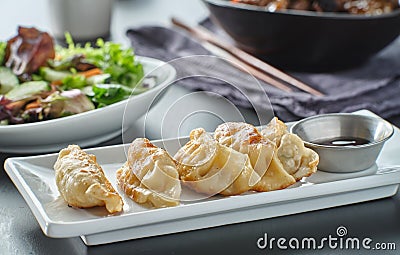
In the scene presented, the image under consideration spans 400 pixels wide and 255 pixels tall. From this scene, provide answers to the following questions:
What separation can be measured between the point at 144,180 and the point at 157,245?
0.39 feet

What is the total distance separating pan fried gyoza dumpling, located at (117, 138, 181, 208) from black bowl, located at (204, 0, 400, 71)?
0.94 m

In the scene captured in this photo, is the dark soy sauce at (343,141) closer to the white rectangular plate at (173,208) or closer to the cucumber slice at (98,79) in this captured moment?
the white rectangular plate at (173,208)

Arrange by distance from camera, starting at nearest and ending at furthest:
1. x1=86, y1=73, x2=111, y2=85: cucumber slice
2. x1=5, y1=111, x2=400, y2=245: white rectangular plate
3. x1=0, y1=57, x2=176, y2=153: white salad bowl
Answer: x1=5, y1=111, x2=400, y2=245: white rectangular plate < x1=0, y1=57, x2=176, y2=153: white salad bowl < x1=86, y1=73, x2=111, y2=85: cucumber slice

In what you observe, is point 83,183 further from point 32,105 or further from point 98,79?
point 98,79

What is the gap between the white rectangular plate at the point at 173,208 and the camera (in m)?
1.16

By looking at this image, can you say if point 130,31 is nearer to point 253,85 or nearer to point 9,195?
point 253,85

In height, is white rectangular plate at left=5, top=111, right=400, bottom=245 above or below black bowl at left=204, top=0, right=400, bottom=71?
below

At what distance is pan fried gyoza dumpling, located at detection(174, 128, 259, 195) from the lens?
1258mm

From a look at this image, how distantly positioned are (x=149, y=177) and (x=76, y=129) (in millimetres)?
423

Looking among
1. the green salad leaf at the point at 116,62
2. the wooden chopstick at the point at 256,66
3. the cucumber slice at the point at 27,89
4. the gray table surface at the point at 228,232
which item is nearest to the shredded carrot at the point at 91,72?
the green salad leaf at the point at 116,62

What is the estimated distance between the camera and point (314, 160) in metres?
1.33

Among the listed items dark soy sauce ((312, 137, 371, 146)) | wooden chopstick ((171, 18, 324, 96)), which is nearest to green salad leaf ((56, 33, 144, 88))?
wooden chopstick ((171, 18, 324, 96))

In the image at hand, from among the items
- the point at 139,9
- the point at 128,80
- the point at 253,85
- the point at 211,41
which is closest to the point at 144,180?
the point at 253,85

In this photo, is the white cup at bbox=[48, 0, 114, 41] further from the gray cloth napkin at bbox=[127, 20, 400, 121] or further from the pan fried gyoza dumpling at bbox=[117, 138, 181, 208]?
the pan fried gyoza dumpling at bbox=[117, 138, 181, 208]
